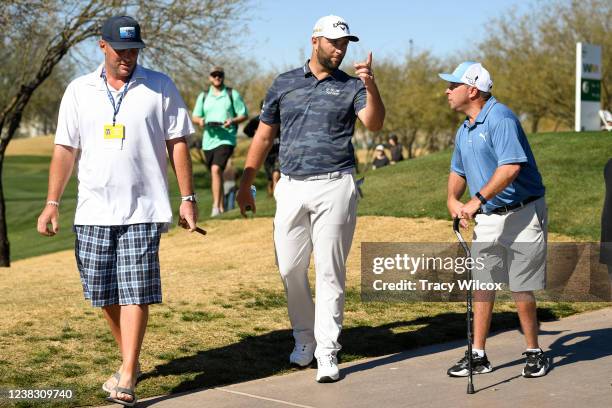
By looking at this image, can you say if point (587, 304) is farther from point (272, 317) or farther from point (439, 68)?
point (439, 68)

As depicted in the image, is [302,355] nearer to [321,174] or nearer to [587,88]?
[321,174]

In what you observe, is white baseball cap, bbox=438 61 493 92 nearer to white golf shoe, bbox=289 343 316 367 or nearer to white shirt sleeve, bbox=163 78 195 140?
white shirt sleeve, bbox=163 78 195 140

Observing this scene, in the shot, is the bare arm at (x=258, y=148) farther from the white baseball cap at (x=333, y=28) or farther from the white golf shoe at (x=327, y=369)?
the white golf shoe at (x=327, y=369)

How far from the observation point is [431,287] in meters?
8.95

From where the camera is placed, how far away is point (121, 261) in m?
5.66

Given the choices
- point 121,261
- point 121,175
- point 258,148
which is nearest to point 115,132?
point 121,175

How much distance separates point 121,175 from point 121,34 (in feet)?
2.45

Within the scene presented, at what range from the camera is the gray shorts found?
20.3ft

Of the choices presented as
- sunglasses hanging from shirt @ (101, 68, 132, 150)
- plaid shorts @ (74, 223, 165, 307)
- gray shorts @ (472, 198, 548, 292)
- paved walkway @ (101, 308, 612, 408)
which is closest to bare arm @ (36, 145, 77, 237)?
plaid shorts @ (74, 223, 165, 307)

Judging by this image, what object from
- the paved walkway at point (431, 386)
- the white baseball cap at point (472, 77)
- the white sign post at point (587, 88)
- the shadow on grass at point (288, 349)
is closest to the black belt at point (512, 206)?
the white baseball cap at point (472, 77)

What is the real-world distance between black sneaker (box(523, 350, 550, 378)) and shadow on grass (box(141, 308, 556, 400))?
3.06 feet

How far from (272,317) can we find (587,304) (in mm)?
2695

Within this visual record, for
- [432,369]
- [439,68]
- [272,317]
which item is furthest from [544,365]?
[439,68]

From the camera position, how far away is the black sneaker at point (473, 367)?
615 centimetres
